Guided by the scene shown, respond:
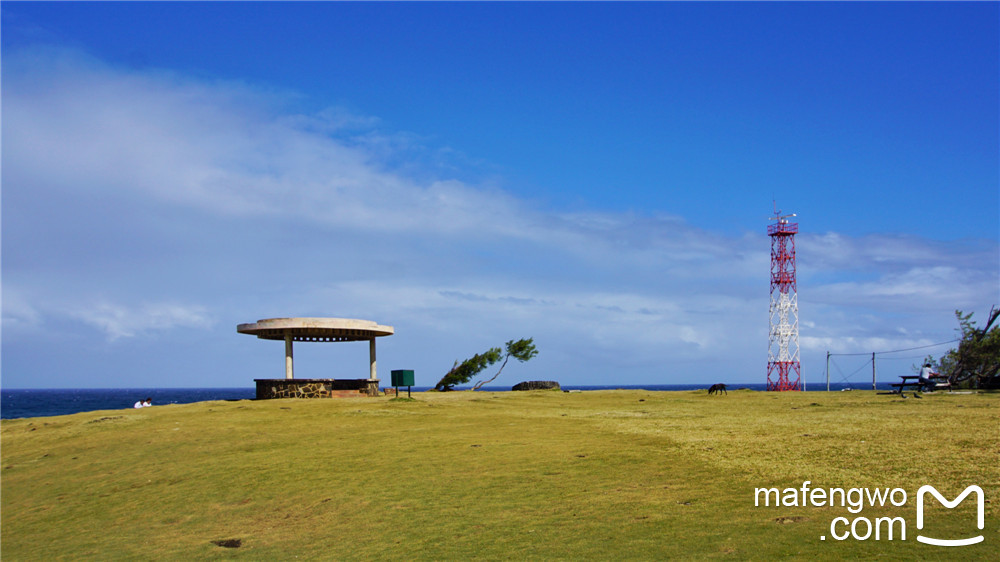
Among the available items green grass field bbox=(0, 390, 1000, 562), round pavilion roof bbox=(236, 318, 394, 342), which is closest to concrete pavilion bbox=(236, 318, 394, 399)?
round pavilion roof bbox=(236, 318, 394, 342)

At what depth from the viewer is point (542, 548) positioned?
8.28m

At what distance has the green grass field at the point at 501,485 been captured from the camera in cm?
825

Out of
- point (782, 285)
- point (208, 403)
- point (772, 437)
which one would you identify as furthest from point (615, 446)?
point (782, 285)

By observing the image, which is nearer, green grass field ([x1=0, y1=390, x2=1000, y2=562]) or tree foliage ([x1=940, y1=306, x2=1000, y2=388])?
green grass field ([x1=0, y1=390, x2=1000, y2=562])

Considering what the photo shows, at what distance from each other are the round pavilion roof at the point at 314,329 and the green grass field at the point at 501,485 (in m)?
14.8

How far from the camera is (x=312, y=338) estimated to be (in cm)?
4066

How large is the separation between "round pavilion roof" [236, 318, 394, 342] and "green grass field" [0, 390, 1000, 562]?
14.8m

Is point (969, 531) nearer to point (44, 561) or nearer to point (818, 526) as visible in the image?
point (818, 526)

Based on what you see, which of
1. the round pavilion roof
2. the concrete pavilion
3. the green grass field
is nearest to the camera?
the green grass field

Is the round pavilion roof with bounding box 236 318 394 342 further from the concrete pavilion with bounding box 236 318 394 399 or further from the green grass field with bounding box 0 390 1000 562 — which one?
the green grass field with bounding box 0 390 1000 562

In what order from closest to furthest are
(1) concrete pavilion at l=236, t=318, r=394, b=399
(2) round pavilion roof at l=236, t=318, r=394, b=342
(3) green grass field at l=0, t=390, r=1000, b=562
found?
1. (3) green grass field at l=0, t=390, r=1000, b=562
2. (1) concrete pavilion at l=236, t=318, r=394, b=399
3. (2) round pavilion roof at l=236, t=318, r=394, b=342

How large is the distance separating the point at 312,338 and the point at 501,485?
3107 cm

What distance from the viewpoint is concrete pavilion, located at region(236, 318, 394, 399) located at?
3356 cm

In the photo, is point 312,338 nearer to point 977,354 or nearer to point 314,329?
point 314,329
